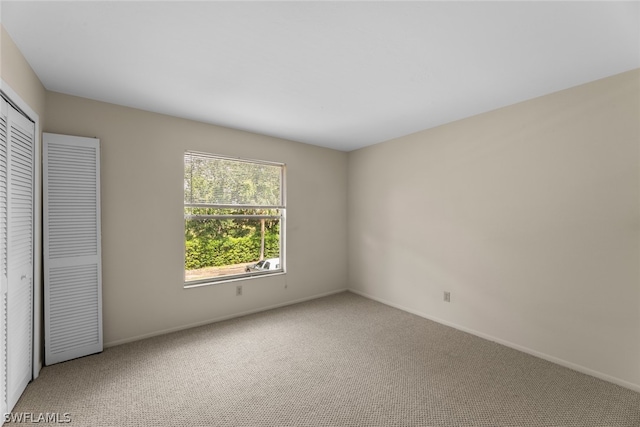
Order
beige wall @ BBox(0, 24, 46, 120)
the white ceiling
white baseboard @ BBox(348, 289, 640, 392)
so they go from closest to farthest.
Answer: the white ceiling → beige wall @ BBox(0, 24, 46, 120) → white baseboard @ BBox(348, 289, 640, 392)

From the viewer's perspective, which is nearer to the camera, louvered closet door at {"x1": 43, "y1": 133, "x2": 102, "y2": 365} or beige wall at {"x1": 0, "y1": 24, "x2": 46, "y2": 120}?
beige wall at {"x1": 0, "y1": 24, "x2": 46, "y2": 120}

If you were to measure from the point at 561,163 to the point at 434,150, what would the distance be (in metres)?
1.31

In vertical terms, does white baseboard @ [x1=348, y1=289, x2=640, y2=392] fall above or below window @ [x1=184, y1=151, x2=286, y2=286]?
below

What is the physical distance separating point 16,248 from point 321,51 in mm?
2519

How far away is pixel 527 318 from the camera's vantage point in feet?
9.12

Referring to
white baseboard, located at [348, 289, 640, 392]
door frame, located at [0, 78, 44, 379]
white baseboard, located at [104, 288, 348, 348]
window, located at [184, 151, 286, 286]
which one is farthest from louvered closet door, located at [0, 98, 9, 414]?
white baseboard, located at [348, 289, 640, 392]

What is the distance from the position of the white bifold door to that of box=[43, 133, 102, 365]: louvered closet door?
212 millimetres

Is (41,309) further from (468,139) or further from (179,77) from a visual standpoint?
(468,139)

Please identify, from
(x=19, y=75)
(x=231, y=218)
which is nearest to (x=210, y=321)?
(x=231, y=218)

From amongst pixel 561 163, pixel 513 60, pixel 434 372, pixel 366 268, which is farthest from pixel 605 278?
pixel 366 268

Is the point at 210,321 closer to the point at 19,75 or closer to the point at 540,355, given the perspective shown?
the point at 19,75

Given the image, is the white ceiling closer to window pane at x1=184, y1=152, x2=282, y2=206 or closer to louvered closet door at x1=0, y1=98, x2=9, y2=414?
louvered closet door at x1=0, y1=98, x2=9, y2=414

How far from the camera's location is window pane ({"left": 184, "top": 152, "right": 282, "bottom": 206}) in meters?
3.41

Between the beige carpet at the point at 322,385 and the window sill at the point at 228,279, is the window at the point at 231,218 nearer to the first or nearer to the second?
the window sill at the point at 228,279
